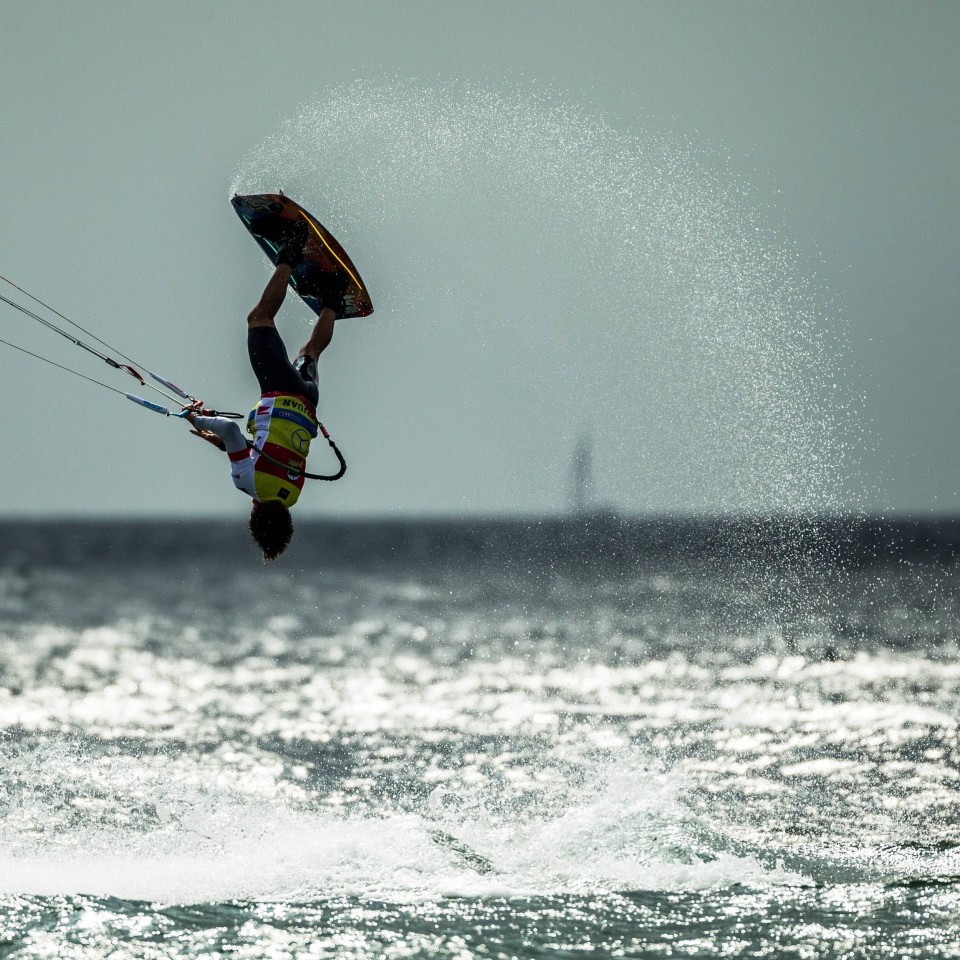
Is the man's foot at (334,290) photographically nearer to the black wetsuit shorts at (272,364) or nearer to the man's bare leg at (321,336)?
the man's bare leg at (321,336)

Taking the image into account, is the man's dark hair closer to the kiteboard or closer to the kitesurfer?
the kitesurfer

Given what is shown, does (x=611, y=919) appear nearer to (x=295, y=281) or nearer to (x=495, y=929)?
(x=495, y=929)

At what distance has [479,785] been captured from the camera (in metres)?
16.1

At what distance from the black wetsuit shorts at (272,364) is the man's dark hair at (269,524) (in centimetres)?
104

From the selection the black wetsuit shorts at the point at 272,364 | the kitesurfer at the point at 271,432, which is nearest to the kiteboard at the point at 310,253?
the kitesurfer at the point at 271,432

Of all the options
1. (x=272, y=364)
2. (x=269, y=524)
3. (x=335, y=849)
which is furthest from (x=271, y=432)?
(x=335, y=849)

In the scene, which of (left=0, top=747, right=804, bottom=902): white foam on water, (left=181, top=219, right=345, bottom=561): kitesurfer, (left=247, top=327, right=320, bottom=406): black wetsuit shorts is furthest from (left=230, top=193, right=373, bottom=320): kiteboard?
(left=0, top=747, right=804, bottom=902): white foam on water

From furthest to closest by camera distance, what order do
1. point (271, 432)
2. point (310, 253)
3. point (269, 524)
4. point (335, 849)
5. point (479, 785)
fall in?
point (479, 785), point (310, 253), point (335, 849), point (269, 524), point (271, 432)

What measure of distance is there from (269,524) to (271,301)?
2.04m

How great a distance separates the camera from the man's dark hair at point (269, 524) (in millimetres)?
10852

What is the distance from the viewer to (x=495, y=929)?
8789 millimetres

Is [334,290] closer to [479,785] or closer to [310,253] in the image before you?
[310,253]

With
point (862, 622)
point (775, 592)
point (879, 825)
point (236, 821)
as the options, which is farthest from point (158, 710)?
point (775, 592)

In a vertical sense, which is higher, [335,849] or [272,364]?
[272,364]
